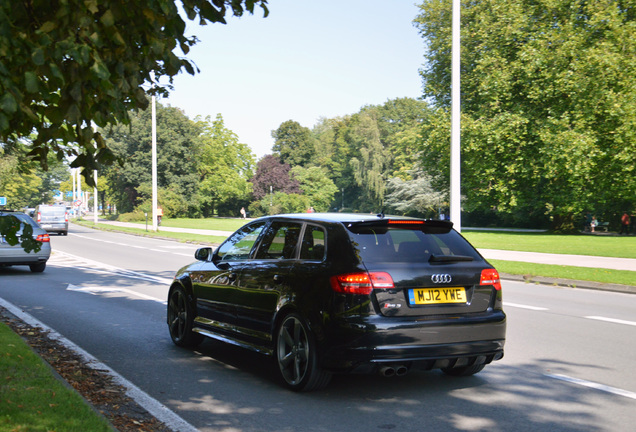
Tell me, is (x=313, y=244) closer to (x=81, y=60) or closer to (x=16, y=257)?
(x=81, y=60)

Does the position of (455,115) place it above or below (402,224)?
above

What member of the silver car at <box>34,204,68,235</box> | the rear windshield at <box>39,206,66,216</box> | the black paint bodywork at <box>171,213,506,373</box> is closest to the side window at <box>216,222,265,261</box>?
the black paint bodywork at <box>171,213,506,373</box>

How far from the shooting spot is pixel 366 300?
5551mm

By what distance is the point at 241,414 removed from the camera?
543cm

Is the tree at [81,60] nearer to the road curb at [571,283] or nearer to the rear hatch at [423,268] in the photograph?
the rear hatch at [423,268]

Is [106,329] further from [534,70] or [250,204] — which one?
[250,204]

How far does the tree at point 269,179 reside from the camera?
99625mm

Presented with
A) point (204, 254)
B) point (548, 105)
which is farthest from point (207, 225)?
point (204, 254)

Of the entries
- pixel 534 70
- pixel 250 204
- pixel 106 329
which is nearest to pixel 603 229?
pixel 534 70

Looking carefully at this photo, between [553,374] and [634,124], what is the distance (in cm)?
3058

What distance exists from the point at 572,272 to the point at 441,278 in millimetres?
12125

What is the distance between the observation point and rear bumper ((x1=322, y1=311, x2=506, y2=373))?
548 centimetres

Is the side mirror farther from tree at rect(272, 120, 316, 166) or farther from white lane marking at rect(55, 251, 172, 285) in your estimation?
A: tree at rect(272, 120, 316, 166)

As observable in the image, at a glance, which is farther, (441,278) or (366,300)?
(441,278)
